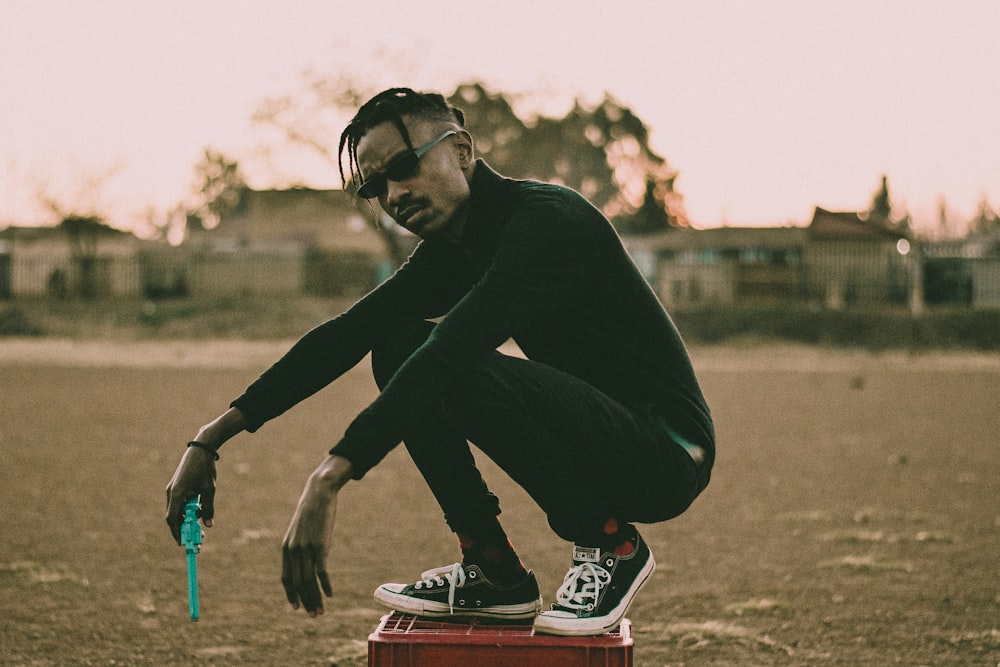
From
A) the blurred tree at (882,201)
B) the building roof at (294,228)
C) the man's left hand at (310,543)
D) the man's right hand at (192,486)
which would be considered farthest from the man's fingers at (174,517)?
the blurred tree at (882,201)

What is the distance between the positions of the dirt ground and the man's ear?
1.76m

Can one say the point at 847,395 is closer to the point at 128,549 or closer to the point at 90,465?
the point at 90,465

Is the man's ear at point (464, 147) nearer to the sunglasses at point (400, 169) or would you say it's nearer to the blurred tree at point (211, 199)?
the sunglasses at point (400, 169)

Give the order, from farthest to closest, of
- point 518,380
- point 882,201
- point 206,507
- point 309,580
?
point 882,201, point 206,507, point 518,380, point 309,580

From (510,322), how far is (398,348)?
1.46ft

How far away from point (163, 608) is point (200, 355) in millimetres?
16960

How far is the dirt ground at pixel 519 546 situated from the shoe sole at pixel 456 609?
986 millimetres

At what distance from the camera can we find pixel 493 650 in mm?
2402

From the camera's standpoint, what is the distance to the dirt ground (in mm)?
3707

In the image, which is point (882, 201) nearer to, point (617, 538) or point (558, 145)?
point (558, 145)

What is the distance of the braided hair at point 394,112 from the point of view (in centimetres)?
252

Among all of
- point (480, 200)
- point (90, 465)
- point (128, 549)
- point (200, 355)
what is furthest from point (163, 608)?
point (200, 355)

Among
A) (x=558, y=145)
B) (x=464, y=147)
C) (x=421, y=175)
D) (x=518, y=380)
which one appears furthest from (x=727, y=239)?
(x=518, y=380)

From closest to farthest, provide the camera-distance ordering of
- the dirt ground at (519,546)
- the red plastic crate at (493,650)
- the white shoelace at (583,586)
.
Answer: the red plastic crate at (493,650), the white shoelace at (583,586), the dirt ground at (519,546)
